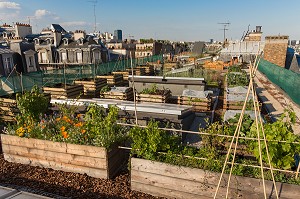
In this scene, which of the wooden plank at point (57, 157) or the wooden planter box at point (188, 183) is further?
the wooden plank at point (57, 157)

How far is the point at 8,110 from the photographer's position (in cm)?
997

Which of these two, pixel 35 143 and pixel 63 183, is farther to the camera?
pixel 35 143

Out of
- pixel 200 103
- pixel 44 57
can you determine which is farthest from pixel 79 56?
pixel 200 103

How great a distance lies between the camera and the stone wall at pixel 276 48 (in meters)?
27.8

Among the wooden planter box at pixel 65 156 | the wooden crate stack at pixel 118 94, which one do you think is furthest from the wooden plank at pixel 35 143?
the wooden crate stack at pixel 118 94

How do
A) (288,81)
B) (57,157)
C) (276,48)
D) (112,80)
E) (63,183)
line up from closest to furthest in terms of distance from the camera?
(63,183), (57,157), (288,81), (112,80), (276,48)

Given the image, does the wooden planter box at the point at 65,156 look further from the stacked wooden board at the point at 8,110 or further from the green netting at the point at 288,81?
the green netting at the point at 288,81

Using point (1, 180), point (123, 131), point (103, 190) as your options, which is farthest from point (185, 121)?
point (1, 180)

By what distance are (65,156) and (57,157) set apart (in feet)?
0.95

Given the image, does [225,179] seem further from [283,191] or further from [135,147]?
[135,147]

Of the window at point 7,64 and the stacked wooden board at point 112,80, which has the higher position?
the window at point 7,64

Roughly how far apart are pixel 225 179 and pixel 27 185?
15.4 ft

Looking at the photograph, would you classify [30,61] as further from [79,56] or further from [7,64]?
[79,56]

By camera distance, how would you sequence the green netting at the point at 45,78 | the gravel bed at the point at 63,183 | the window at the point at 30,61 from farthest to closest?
the window at the point at 30,61 < the green netting at the point at 45,78 < the gravel bed at the point at 63,183
